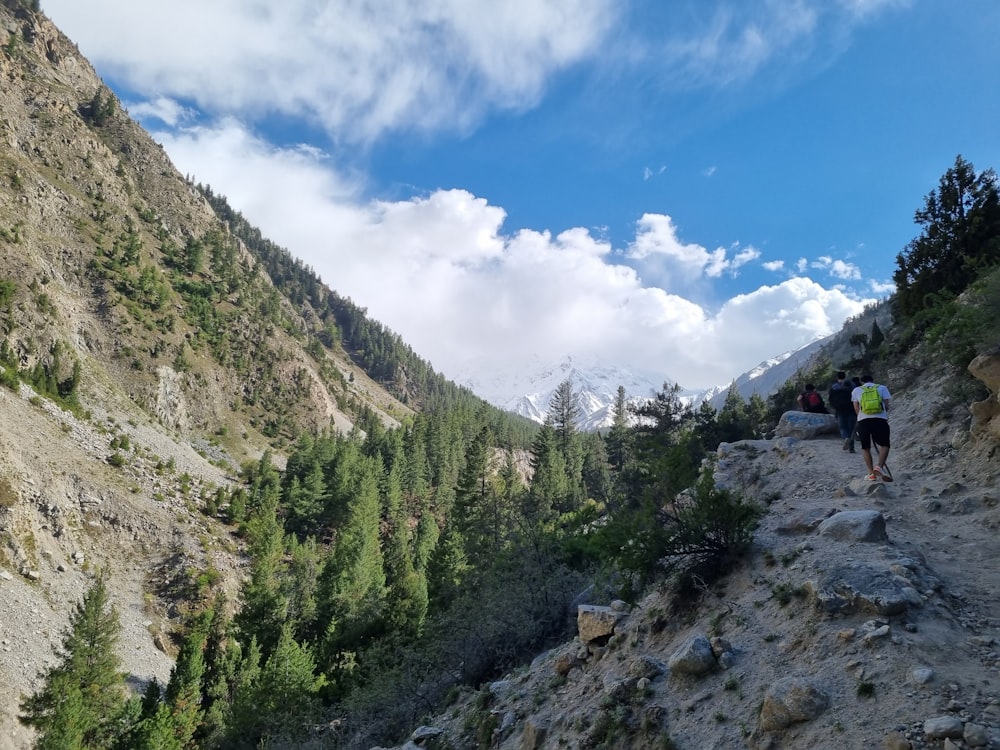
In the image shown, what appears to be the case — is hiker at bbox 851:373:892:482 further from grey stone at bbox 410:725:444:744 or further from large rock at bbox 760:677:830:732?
grey stone at bbox 410:725:444:744

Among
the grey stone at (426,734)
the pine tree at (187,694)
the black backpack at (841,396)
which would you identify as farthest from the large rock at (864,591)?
the pine tree at (187,694)

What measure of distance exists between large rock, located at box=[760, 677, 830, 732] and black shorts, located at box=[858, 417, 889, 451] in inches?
293

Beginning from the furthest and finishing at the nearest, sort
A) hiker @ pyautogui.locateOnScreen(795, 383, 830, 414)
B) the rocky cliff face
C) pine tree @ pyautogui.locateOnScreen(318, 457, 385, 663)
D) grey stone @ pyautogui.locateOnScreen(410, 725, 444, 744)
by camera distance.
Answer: the rocky cliff face
pine tree @ pyautogui.locateOnScreen(318, 457, 385, 663)
hiker @ pyautogui.locateOnScreen(795, 383, 830, 414)
grey stone @ pyautogui.locateOnScreen(410, 725, 444, 744)

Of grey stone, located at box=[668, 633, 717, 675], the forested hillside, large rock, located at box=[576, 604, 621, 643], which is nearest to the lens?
grey stone, located at box=[668, 633, 717, 675]

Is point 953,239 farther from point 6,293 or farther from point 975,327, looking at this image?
point 6,293

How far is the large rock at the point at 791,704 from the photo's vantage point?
560 centimetres

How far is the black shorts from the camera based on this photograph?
11445 millimetres

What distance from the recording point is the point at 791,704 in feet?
18.6

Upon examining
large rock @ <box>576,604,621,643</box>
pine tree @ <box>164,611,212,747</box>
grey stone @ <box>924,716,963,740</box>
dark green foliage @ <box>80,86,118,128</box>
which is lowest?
pine tree @ <box>164,611,212,747</box>

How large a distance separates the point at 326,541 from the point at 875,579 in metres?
65.4

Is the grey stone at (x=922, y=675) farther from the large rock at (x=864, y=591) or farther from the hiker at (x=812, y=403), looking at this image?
the hiker at (x=812, y=403)

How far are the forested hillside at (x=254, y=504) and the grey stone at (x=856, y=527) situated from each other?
3.62ft

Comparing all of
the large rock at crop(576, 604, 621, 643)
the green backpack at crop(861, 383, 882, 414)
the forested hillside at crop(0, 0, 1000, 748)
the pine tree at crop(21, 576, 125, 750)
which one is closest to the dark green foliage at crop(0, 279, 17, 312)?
the forested hillside at crop(0, 0, 1000, 748)

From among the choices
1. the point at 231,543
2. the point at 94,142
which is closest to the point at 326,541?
the point at 231,543
